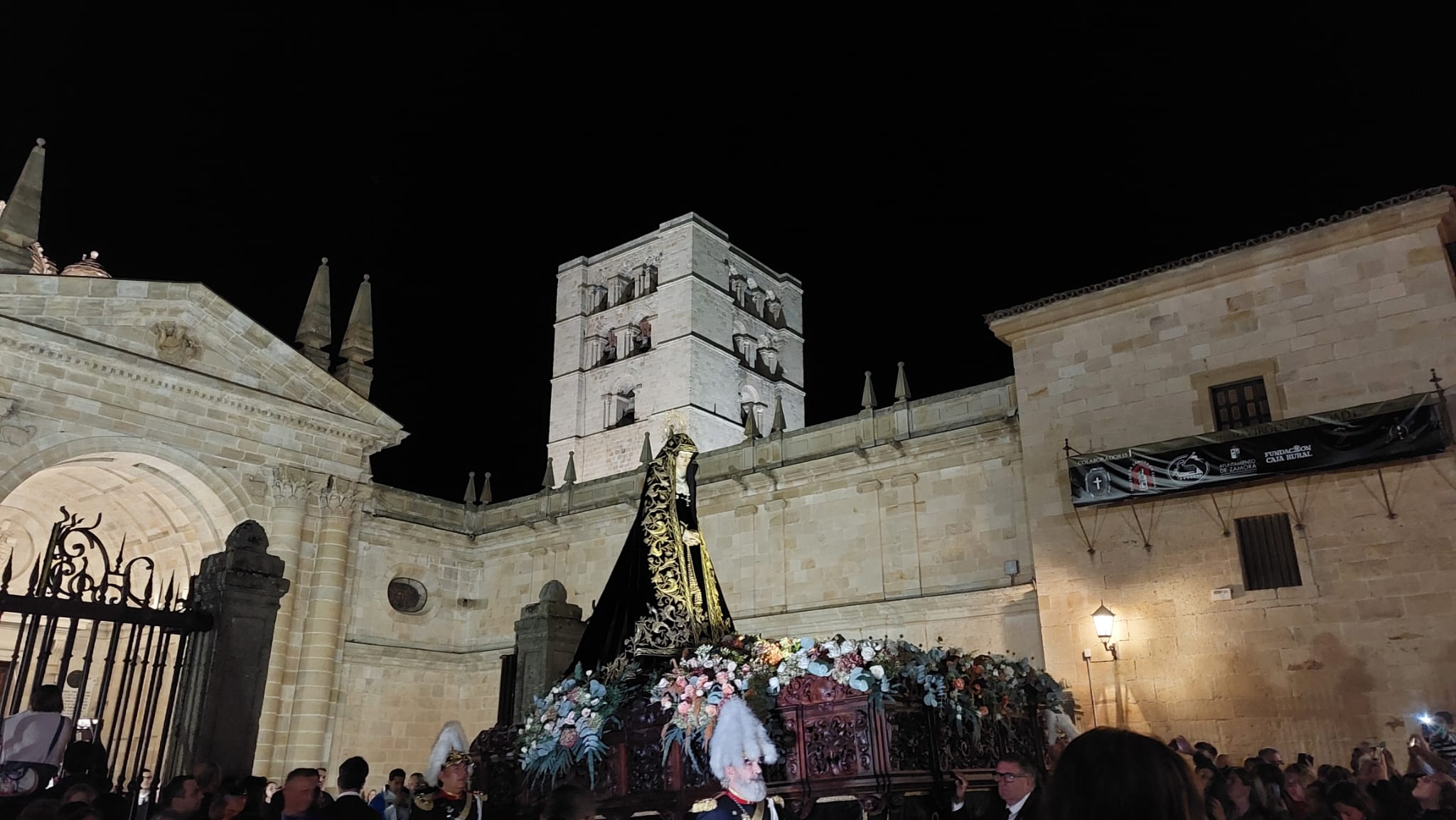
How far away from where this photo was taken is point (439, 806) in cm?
683

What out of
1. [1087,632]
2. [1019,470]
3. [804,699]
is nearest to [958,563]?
[1019,470]

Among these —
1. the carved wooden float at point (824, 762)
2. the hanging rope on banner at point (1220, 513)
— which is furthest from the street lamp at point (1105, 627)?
the carved wooden float at point (824, 762)

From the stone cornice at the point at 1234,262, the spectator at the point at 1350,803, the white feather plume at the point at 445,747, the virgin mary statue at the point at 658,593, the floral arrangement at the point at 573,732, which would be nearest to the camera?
the spectator at the point at 1350,803

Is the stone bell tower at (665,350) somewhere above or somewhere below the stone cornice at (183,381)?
above

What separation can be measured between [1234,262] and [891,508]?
324 inches

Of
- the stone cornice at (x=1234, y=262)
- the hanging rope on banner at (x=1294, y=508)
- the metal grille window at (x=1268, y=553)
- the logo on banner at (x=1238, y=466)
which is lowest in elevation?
the metal grille window at (x=1268, y=553)

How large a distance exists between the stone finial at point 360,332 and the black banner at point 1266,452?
1696 cm

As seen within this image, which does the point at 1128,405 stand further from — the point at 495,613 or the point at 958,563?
the point at 495,613

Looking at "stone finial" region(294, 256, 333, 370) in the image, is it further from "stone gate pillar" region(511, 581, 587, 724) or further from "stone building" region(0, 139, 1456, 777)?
"stone gate pillar" region(511, 581, 587, 724)

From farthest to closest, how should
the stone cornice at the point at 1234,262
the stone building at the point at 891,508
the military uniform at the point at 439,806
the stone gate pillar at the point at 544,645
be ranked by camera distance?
the stone cornice at the point at 1234,262 → the stone building at the point at 891,508 → the stone gate pillar at the point at 544,645 → the military uniform at the point at 439,806

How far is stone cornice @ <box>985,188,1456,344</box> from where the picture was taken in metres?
15.3

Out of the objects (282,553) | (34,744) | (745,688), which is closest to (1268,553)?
(745,688)

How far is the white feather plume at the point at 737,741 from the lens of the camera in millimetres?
5902

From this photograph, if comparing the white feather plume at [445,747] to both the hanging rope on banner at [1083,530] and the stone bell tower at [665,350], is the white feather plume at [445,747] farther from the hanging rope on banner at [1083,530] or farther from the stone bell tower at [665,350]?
the stone bell tower at [665,350]
